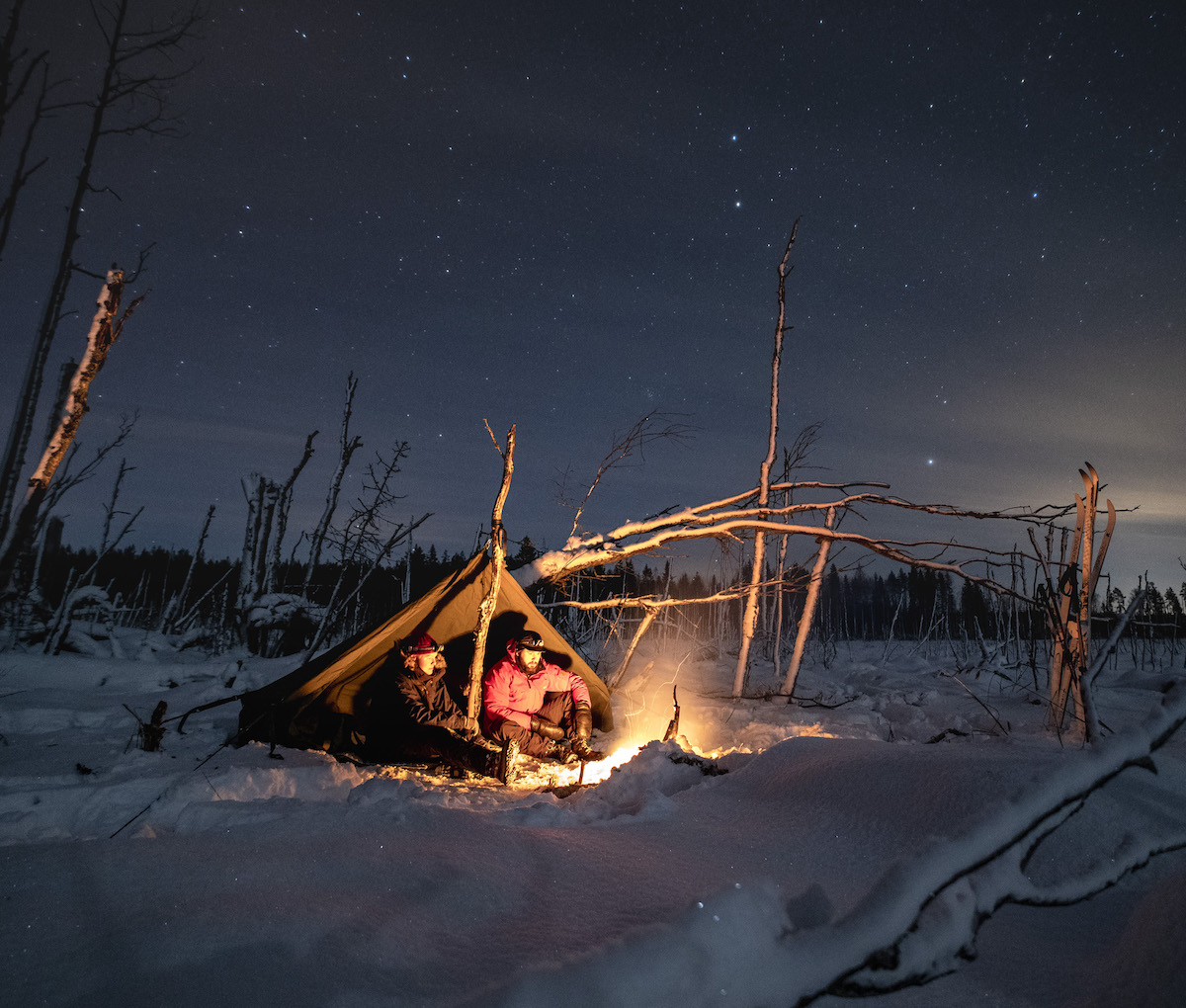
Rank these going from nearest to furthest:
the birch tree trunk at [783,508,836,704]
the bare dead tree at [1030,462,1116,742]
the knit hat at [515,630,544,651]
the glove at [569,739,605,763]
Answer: the bare dead tree at [1030,462,1116,742] < the glove at [569,739,605,763] < the knit hat at [515,630,544,651] < the birch tree trunk at [783,508,836,704]

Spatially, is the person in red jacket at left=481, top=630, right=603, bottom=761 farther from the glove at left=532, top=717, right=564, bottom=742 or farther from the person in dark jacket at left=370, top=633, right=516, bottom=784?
the person in dark jacket at left=370, top=633, right=516, bottom=784

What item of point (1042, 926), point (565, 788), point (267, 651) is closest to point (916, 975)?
point (1042, 926)

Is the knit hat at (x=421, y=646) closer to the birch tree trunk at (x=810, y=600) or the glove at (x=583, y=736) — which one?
the glove at (x=583, y=736)

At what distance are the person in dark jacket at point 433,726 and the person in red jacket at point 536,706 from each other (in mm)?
421

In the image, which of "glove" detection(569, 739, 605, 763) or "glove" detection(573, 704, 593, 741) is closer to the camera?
"glove" detection(569, 739, 605, 763)

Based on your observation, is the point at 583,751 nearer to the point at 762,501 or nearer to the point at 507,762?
the point at 507,762

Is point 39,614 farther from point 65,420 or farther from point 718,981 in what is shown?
point 718,981

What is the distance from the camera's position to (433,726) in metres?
5.05

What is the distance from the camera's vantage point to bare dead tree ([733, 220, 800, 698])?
8.63 m

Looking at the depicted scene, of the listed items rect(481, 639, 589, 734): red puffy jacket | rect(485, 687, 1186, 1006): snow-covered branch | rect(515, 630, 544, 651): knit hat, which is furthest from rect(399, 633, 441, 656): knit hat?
rect(485, 687, 1186, 1006): snow-covered branch

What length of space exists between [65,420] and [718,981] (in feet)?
26.3

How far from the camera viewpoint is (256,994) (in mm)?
1158

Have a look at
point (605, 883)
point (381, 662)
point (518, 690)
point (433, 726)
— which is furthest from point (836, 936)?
point (381, 662)

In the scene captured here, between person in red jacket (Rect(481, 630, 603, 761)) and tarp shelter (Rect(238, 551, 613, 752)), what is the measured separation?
704 mm
